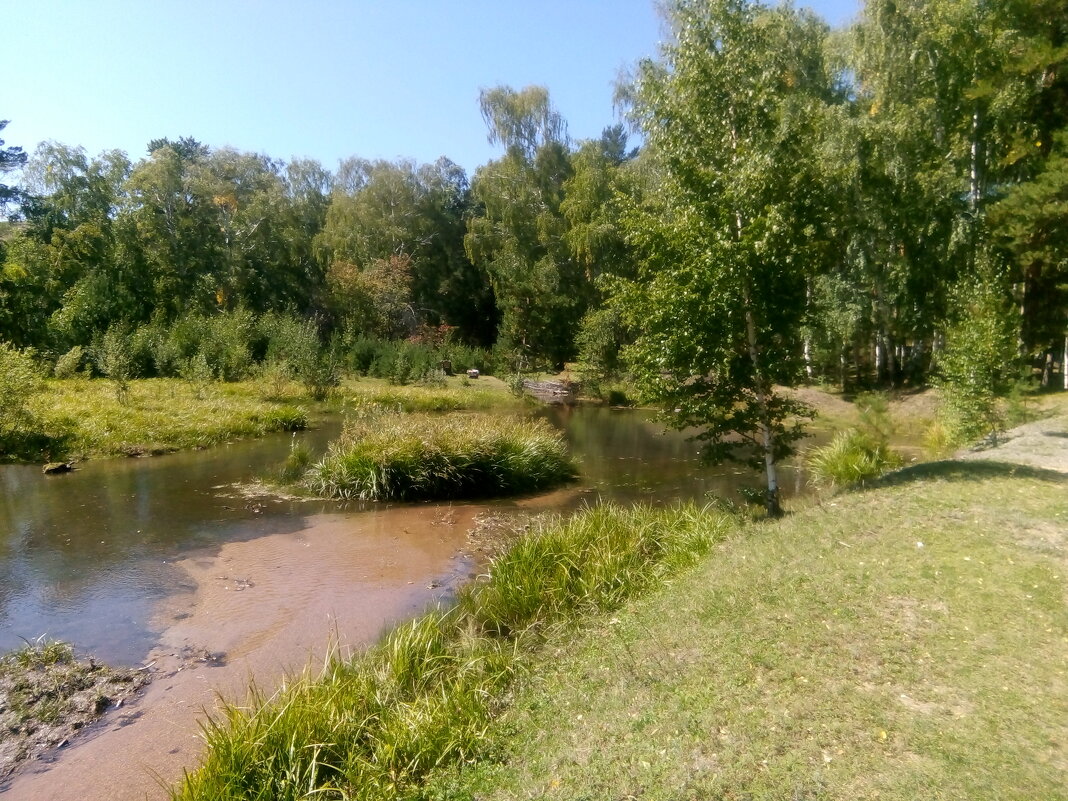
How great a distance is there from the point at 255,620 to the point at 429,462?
6.43 metres

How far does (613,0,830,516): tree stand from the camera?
10.1 meters

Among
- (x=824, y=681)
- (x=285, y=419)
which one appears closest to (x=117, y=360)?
(x=285, y=419)

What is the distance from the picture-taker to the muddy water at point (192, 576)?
630 cm

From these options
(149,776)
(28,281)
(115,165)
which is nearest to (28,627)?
(149,776)

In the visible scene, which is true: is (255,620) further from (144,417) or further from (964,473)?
(144,417)

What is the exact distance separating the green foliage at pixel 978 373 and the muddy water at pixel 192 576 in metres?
3.73

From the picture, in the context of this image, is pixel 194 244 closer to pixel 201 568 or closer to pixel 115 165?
pixel 115 165

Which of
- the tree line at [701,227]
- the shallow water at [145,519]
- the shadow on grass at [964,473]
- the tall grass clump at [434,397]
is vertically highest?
the tree line at [701,227]

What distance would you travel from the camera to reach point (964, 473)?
10109 millimetres

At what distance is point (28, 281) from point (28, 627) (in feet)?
104

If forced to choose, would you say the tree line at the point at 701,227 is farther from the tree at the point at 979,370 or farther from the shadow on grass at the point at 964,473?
the shadow on grass at the point at 964,473

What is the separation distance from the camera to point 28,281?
33438 mm

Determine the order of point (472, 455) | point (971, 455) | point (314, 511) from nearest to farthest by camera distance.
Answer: point (971, 455)
point (314, 511)
point (472, 455)

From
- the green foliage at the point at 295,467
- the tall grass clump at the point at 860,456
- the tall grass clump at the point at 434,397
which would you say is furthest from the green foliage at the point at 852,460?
the tall grass clump at the point at 434,397
